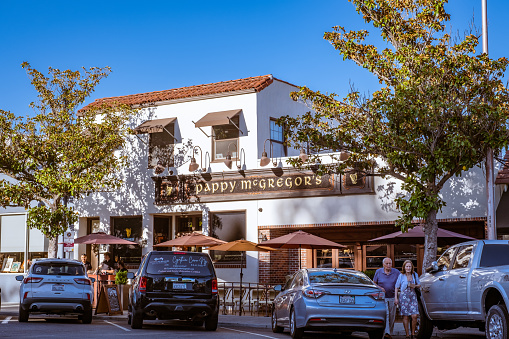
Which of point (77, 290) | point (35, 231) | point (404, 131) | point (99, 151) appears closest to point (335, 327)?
point (404, 131)

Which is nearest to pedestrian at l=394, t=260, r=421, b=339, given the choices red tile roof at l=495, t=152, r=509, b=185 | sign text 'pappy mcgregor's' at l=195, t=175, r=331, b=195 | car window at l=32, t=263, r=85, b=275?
red tile roof at l=495, t=152, r=509, b=185

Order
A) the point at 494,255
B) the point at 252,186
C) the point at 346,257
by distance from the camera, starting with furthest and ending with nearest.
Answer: the point at 252,186 < the point at 346,257 < the point at 494,255

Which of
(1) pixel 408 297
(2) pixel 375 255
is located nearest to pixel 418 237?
(2) pixel 375 255

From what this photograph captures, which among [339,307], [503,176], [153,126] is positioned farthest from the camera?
[153,126]

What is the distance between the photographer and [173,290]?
A: 17.6 m

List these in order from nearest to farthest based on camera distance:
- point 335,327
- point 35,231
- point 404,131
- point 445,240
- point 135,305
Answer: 1. point 335,327
2. point 135,305
3. point 404,131
4. point 445,240
5. point 35,231

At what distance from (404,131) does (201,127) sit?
1205 centimetres

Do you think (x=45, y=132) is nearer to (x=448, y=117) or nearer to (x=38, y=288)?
(x=38, y=288)

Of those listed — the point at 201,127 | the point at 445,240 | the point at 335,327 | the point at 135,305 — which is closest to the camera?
the point at 335,327

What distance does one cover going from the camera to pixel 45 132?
27.8 m

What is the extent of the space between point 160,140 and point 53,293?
1195 centimetres

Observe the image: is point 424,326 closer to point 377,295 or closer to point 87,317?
point 377,295

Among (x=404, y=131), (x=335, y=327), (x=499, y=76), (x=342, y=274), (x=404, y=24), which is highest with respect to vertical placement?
(x=404, y=24)

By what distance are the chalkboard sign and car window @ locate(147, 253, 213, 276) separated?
6171mm
